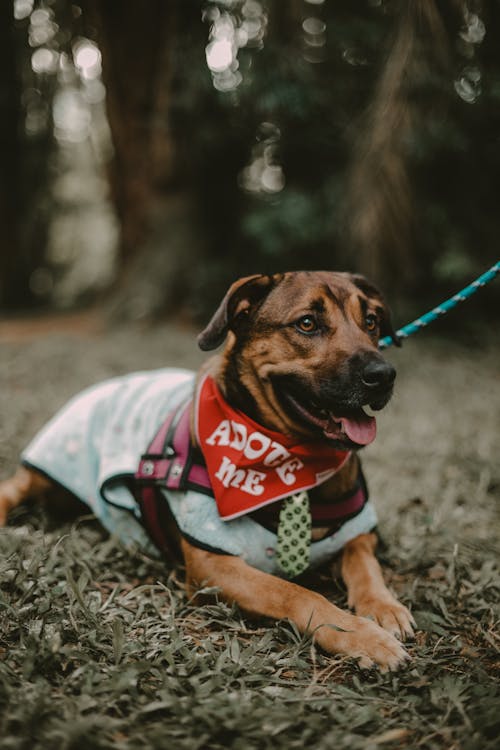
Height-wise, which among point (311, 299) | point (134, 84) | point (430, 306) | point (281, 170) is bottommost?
point (430, 306)

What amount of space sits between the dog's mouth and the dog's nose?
106mm

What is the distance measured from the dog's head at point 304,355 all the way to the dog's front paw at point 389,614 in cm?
63

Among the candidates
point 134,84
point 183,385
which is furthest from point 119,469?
point 134,84

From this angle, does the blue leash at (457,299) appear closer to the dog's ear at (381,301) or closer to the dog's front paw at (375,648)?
the dog's ear at (381,301)

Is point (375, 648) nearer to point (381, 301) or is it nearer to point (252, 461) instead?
point (252, 461)

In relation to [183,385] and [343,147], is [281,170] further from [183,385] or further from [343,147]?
[183,385]

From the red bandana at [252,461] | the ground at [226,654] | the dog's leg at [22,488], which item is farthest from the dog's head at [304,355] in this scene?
the dog's leg at [22,488]

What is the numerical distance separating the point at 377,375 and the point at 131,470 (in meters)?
1.30

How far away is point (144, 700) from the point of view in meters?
1.91

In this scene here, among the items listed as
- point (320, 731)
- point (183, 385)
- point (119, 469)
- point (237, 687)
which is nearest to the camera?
point (320, 731)

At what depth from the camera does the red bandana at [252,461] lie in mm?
2623

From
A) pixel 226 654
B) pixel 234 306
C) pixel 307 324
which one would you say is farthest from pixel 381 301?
pixel 226 654

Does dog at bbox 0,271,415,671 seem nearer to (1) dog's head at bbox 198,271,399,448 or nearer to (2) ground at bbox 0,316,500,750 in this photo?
(1) dog's head at bbox 198,271,399,448

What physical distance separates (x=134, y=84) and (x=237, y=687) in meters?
10.6
